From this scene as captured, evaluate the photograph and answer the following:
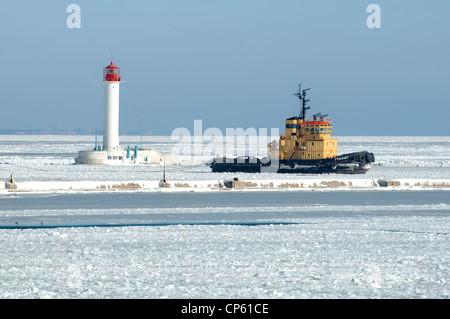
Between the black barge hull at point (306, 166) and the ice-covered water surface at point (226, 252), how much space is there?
2473 centimetres

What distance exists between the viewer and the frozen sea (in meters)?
10.4

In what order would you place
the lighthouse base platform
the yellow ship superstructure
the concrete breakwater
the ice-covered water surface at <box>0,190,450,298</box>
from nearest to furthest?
the ice-covered water surface at <box>0,190,450,298</box>, the concrete breakwater, the yellow ship superstructure, the lighthouse base platform

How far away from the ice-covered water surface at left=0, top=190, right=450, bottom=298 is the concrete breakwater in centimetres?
622

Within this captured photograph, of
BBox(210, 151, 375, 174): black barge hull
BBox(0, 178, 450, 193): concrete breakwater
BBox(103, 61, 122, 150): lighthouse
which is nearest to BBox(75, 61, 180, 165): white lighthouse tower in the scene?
BBox(103, 61, 122, 150): lighthouse

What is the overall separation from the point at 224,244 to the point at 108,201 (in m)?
11.6

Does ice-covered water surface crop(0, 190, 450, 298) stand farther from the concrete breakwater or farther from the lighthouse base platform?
the lighthouse base platform

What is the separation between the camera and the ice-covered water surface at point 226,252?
1038cm

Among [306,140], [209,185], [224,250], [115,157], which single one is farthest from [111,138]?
[224,250]

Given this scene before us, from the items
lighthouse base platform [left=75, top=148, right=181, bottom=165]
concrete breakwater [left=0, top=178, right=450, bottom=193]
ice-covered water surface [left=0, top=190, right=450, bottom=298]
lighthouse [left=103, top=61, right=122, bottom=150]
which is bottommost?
Result: ice-covered water surface [left=0, top=190, right=450, bottom=298]

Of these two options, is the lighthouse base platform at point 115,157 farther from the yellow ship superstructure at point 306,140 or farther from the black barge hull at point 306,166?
the yellow ship superstructure at point 306,140

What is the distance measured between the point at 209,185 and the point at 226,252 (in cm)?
1785

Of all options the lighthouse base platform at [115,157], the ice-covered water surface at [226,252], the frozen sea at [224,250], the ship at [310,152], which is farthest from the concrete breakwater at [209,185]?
the lighthouse base platform at [115,157]

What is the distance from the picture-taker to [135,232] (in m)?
16.2
